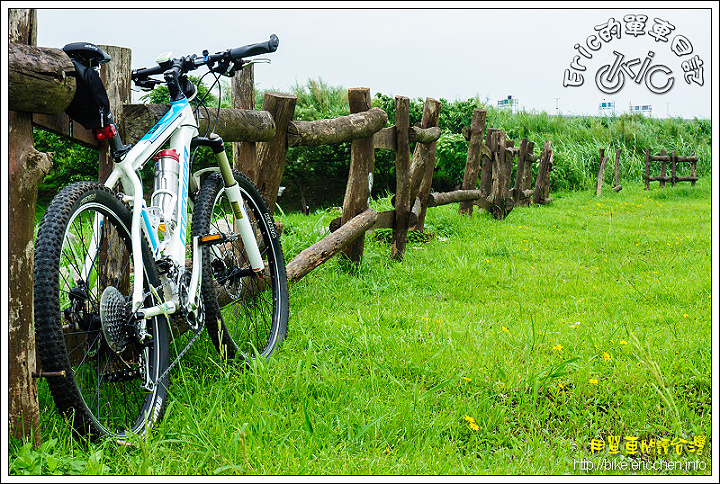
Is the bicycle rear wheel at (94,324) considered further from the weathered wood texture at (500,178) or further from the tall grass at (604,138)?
the tall grass at (604,138)

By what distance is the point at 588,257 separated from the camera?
657 centimetres

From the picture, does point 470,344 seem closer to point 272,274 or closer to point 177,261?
point 272,274

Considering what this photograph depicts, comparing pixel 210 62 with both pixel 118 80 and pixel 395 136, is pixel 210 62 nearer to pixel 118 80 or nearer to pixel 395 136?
pixel 118 80

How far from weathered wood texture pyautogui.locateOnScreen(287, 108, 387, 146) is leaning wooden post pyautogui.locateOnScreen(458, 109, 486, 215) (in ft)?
13.7

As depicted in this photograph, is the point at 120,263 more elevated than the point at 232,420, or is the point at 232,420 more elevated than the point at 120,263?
the point at 120,263

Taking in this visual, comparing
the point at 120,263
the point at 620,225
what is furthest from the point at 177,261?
the point at 620,225

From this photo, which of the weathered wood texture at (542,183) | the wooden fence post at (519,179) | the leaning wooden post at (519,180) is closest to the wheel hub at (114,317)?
the wooden fence post at (519,179)

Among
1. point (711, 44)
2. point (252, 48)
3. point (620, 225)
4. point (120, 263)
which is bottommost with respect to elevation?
point (620, 225)

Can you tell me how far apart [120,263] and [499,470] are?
6.74ft

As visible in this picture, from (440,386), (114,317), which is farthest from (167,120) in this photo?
(440,386)

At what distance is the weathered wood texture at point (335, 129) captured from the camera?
441 centimetres

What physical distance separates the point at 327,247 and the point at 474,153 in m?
5.49

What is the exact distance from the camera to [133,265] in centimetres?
256

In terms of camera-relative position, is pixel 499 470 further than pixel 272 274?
No
